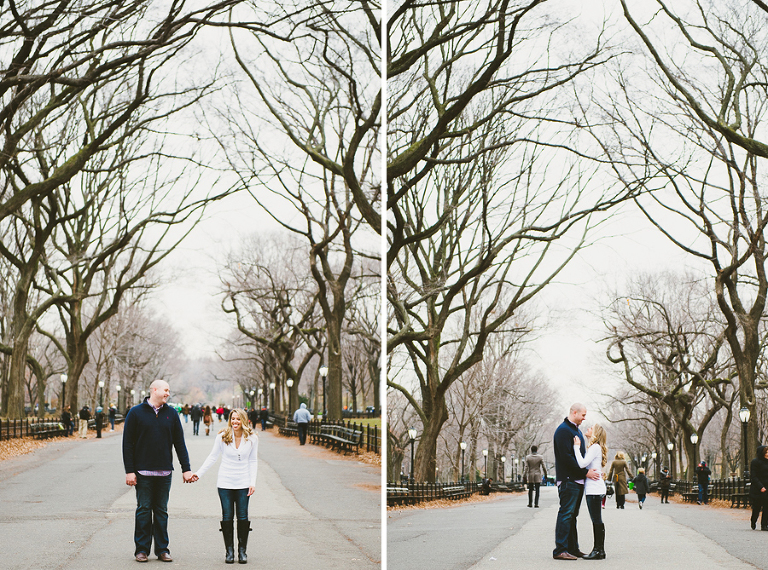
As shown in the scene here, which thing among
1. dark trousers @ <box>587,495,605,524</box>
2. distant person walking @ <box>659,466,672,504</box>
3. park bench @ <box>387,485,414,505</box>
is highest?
distant person walking @ <box>659,466,672,504</box>

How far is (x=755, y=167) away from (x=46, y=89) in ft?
48.1

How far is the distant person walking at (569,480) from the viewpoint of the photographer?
4656mm

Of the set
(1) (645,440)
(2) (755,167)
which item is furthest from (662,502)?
(2) (755,167)

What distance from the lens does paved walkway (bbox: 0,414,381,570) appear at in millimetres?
5305

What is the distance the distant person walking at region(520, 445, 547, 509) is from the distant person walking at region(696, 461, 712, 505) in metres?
1.00

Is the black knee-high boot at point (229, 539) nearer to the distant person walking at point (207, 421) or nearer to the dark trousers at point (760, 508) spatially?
the dark trousers at point (760, 508)

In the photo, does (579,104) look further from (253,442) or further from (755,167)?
(253,442)

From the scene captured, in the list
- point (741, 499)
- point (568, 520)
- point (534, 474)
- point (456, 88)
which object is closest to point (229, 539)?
point (534, 474)

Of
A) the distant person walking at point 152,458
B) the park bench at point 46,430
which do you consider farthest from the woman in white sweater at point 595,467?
the park bench at point 46,430

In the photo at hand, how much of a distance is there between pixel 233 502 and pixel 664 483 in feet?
9.75

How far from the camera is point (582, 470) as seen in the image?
4.75m

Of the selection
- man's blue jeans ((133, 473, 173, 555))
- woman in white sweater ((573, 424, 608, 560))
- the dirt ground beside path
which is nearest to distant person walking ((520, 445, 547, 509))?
woman in white sweater ((573, 424, 608, 560))

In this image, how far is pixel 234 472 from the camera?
538 centimetres

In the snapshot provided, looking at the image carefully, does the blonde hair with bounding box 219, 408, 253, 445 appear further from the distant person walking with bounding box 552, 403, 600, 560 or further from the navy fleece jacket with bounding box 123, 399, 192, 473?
the distant person walking with bounding box 552, 403, 600, 560
